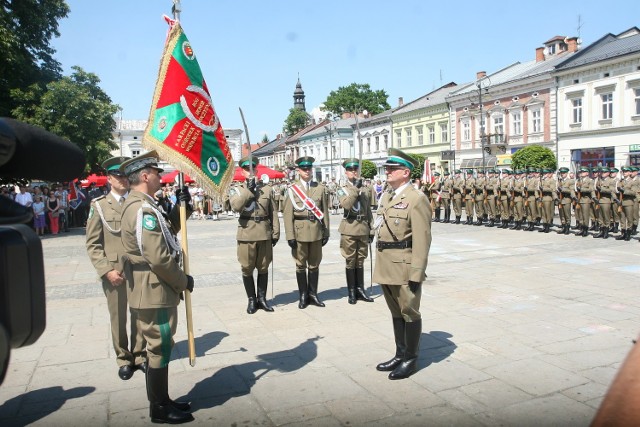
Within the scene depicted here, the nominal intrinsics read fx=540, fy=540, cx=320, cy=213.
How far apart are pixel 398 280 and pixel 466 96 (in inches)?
1689

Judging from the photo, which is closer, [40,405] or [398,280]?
[40,405]

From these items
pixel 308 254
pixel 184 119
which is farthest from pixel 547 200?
pixel 184 119

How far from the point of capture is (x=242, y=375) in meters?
4.82

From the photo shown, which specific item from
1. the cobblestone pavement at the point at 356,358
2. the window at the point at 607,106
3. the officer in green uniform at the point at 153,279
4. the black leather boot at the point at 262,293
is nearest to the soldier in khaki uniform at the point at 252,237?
the black leather boot at the point at 262,293

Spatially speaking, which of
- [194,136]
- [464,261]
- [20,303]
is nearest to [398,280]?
[194,136]

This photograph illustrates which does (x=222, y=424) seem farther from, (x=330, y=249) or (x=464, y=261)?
(x=330, y=249)

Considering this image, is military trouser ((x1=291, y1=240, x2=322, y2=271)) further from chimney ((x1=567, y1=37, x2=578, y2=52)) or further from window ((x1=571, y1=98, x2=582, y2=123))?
chimney ((x1=567, y1=37, x2=578, y2=52))

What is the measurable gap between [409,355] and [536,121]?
37.4m

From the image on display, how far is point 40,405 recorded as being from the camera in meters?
4.25

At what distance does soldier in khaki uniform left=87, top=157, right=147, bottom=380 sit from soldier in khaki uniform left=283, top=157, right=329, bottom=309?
2817 mm

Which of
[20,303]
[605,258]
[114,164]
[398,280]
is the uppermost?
[114,164]

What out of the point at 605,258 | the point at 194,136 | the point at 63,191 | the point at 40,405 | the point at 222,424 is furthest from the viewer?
the point at 63,191

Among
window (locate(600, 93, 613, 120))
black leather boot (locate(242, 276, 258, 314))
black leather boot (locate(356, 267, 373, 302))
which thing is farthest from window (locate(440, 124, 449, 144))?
black leather boot (locate(242, 276, 258, 314))

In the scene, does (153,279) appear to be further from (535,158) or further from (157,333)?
(535,158)
